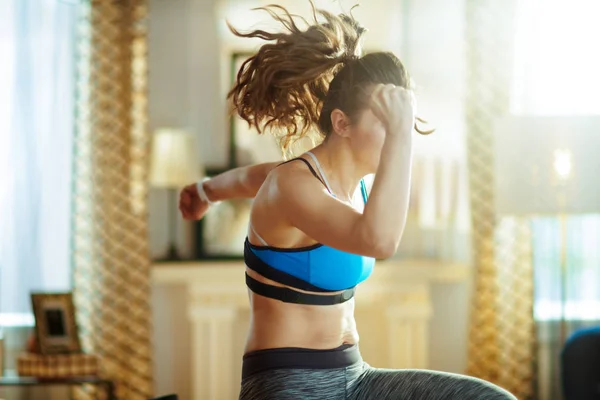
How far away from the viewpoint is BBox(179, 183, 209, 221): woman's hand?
178 cm

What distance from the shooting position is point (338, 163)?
1.49 meters

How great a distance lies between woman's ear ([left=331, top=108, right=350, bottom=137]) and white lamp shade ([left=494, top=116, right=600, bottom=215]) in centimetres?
238

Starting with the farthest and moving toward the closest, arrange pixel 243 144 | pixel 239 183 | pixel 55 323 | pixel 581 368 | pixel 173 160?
pixel 243 144, pixel 173 160, pixel 55 323, pixel 581 368, pixel 239 183

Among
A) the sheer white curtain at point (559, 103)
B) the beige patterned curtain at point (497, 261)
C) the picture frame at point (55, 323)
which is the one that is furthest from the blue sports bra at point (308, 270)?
the sheer white curtain at point (559, 103)

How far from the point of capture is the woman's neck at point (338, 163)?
4.87ft

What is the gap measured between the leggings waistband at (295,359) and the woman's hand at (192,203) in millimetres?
411

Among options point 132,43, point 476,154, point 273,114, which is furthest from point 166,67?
point 273,114

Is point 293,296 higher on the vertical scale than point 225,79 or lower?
lower

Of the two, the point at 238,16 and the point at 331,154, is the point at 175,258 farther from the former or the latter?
the point at 331,154

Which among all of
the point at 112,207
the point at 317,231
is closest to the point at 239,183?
the point at 317,231

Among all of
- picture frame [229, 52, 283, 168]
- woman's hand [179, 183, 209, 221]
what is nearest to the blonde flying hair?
woman's hand [179, 183, 209, 221]

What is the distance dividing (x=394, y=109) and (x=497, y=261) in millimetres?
3470

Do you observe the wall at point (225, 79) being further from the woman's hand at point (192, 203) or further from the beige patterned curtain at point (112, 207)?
the woman's hand at point (192, 203)

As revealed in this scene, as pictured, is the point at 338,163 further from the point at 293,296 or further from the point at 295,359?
the point at 295,359
